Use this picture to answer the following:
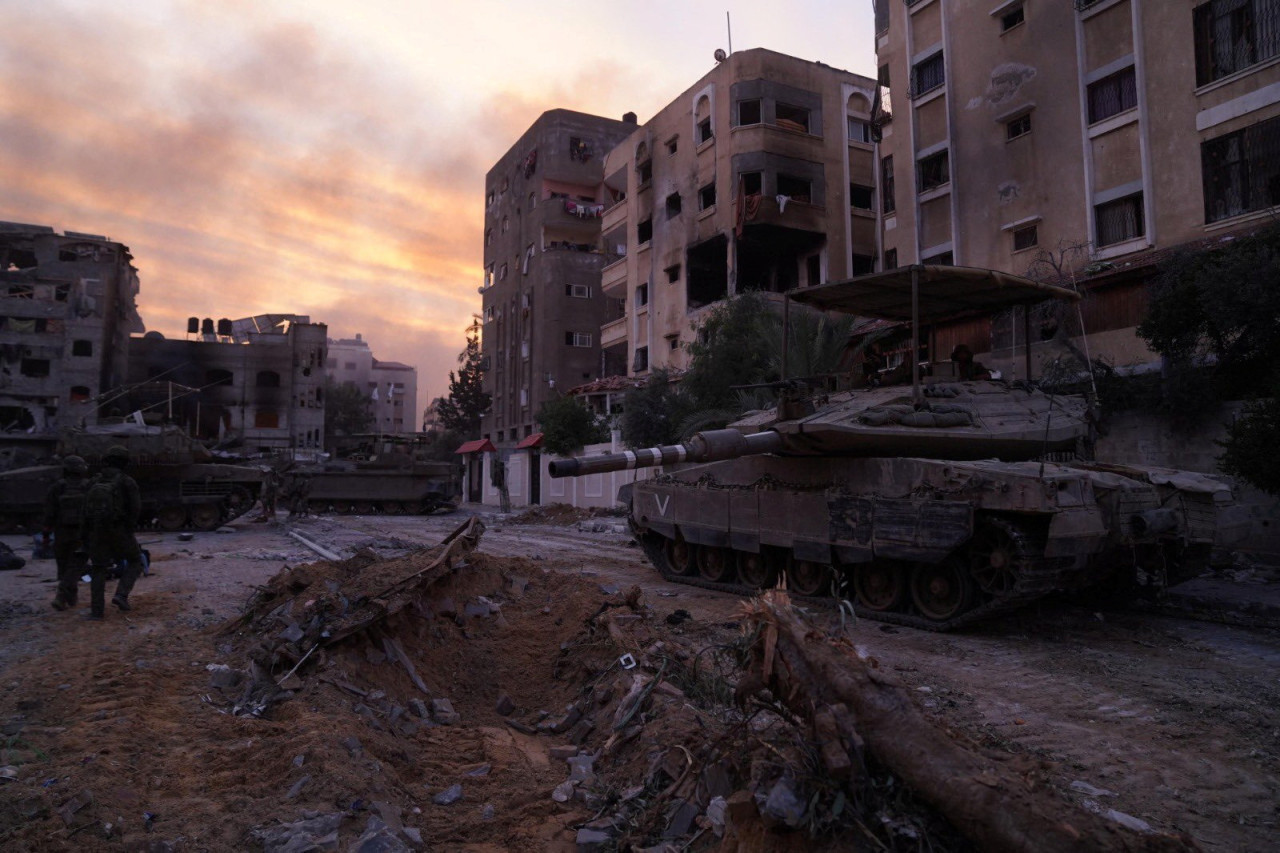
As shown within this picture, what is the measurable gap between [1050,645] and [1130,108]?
1326 cm

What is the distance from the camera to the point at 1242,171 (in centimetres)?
1377

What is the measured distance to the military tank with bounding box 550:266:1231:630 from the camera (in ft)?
22.1

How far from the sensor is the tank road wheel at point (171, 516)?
18750 millimetres

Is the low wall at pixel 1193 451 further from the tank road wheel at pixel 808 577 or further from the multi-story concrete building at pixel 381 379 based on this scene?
the multi-story concrete building at pixel 381 379

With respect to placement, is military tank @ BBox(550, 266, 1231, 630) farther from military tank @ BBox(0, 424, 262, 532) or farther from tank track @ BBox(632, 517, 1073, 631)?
military tank @ BBox(0, 424, 262, 532)

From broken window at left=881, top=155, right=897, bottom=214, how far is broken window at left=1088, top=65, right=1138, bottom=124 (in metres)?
6.12

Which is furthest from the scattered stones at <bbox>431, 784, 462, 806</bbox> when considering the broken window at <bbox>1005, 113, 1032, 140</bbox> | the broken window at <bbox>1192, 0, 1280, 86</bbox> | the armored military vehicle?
the armored military vehicle

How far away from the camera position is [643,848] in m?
2.92

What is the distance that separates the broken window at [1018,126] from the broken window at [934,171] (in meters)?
1.59

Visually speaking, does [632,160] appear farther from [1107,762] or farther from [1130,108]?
[1107,762]

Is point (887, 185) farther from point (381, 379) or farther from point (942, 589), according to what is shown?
point (381, 379)

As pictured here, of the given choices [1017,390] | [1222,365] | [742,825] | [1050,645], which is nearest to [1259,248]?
[1222,365]

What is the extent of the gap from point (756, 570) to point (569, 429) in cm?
1930

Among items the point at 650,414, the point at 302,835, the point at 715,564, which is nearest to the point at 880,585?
the point at 715,564
